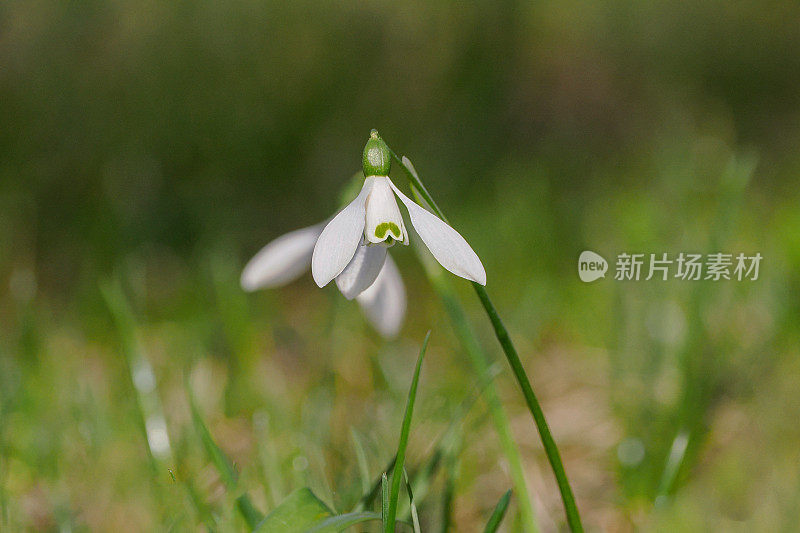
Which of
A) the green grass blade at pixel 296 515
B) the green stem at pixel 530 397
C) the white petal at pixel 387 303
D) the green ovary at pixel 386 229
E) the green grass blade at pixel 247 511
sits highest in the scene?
the white petal at pixel 387 303

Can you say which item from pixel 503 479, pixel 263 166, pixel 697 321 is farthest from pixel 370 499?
pixel 263 166

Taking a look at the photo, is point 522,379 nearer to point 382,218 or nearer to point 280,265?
point 382,218

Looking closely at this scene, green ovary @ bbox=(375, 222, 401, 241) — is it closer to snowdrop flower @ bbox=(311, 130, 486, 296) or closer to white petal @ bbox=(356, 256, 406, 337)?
snowdrop flower @ bbox=(311, 130, 486, 296)
